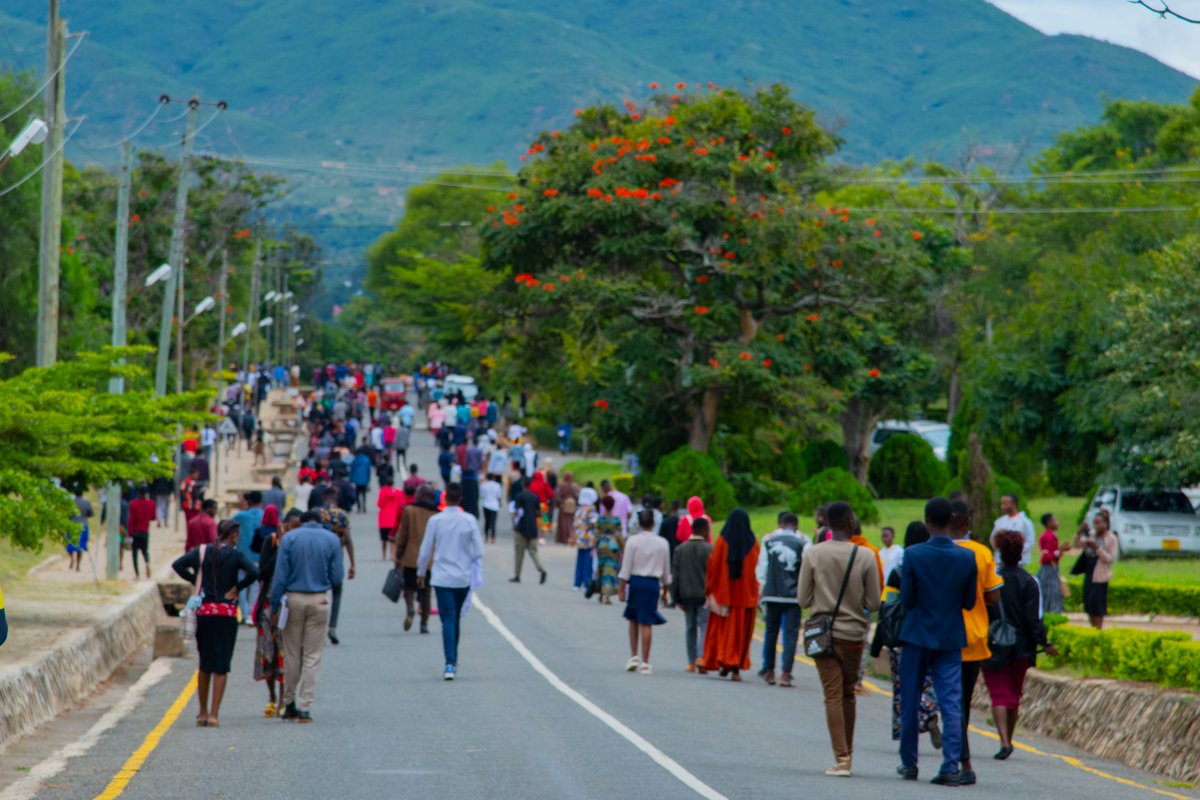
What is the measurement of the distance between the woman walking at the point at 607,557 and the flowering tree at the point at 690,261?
12.2 meters

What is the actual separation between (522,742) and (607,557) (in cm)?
1410

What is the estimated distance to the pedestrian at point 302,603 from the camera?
13.7 metres

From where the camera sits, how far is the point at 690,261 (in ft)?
132

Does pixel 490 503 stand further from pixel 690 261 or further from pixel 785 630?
pixel 785 630

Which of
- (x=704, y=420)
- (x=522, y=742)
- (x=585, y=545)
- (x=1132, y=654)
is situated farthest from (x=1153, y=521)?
(x=522, y=742)

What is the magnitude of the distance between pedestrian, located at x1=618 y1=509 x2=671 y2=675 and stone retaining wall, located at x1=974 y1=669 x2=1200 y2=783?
12.5ft

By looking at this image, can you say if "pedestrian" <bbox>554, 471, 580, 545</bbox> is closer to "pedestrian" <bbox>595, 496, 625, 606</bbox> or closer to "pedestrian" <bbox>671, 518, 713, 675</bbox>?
"pedestrian" <bbox>595, 496, 625, 606</bbox>

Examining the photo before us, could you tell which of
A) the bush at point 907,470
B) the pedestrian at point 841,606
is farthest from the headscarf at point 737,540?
the bush at point 907,470

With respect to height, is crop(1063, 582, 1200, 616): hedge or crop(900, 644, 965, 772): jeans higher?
crop(900, 644, 965, 772): jeans

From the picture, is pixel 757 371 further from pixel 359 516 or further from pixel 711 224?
pixel 359 516

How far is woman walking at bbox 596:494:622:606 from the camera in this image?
2603 cm

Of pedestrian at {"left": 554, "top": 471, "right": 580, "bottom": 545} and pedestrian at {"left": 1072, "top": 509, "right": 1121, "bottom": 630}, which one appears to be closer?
pedestrian at {"left": 1072, "top": 509, "right": 1121, "bottom": 630}


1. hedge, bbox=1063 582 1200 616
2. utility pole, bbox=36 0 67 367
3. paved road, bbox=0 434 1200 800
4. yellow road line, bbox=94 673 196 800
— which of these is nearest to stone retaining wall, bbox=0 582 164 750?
paved road, bbox=0 434 1200 800

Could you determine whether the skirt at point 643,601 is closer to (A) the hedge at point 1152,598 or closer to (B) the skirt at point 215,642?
(B) the skirt at point 215,642
